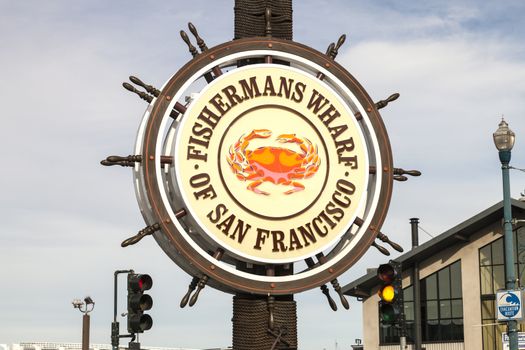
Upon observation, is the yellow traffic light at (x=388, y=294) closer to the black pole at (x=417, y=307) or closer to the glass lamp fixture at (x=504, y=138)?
the glass lamp fixture at (x=504, y=138)

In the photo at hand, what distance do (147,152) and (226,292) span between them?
2365mm

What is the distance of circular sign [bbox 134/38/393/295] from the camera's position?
1505 cm

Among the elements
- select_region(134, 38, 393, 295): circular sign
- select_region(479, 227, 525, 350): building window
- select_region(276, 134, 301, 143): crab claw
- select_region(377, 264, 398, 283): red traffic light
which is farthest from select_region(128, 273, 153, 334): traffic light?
select_region(479, 227, 525, 350): building window

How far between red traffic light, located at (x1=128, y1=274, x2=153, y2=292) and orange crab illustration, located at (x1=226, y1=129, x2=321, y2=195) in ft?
6.66

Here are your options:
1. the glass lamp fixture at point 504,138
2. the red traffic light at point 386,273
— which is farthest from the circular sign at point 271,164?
the glass lamp fixture at point 504,138

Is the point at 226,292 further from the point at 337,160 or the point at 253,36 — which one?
the point at 253,36

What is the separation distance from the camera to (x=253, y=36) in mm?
16422

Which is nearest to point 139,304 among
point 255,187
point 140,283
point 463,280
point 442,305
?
point 140,283

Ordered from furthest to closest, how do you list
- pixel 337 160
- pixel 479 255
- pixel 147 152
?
pixel 479 255, pixel 337 160, pixel 147 152

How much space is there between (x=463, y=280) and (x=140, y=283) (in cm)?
4629

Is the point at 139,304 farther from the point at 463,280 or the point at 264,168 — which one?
the point at 463,280

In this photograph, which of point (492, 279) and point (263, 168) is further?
point (492, 279)

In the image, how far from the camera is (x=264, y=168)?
613 inches

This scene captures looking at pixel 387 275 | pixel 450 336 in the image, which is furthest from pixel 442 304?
pixel 387 275
